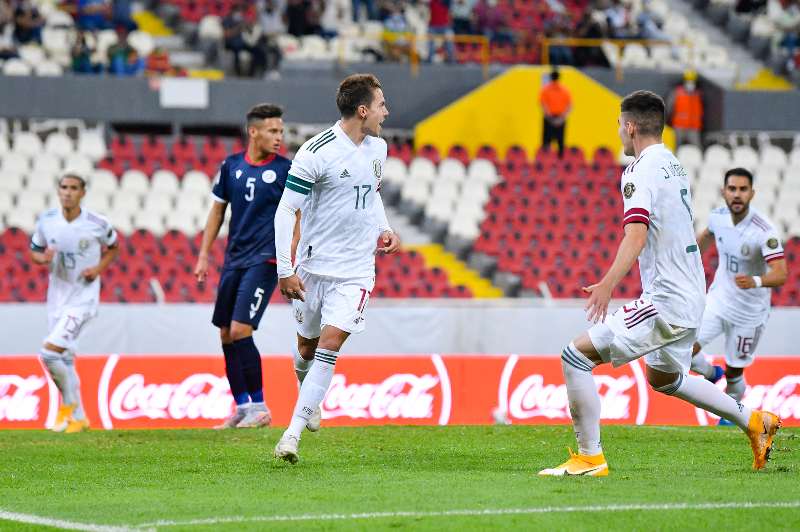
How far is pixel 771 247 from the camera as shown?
41.0ft

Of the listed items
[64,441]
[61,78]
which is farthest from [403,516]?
[61,78]

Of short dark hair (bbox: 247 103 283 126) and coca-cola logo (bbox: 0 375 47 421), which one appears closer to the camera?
short dark hair (bbox: 247 103 283 126)

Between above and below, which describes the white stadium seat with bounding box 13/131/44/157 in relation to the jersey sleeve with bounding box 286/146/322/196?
below

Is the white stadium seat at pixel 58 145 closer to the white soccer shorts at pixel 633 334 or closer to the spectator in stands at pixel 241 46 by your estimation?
the spectator in stands at pixel 241 46

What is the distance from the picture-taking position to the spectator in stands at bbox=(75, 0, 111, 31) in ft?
91.4

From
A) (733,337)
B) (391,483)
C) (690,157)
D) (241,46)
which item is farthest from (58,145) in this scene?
(391,483)

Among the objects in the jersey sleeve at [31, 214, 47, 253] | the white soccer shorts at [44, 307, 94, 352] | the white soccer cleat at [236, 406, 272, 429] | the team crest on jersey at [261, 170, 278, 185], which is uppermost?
the team crest on jersey at [261, 170, 278, 185]

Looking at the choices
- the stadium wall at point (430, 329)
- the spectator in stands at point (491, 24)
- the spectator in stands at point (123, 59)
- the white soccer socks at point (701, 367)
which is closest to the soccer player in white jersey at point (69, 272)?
the stadium wall at point (430, 329)

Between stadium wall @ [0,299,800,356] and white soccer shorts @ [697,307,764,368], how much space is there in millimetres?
5803

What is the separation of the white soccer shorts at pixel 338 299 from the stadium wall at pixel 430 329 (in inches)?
368

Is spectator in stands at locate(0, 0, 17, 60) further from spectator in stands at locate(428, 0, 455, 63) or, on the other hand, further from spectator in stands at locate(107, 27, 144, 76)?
spectator in stands at locate(428, 0, 455, 63)

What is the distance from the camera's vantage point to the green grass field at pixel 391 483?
22.8 feet

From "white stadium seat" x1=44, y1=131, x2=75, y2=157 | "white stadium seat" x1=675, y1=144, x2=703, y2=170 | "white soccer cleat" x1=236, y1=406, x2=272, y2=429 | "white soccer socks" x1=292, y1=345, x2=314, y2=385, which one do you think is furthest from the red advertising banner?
"white stadium seat" x1=675, y1=144, x2=703, y2=170

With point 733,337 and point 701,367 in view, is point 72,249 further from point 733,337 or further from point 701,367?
point 733,337
